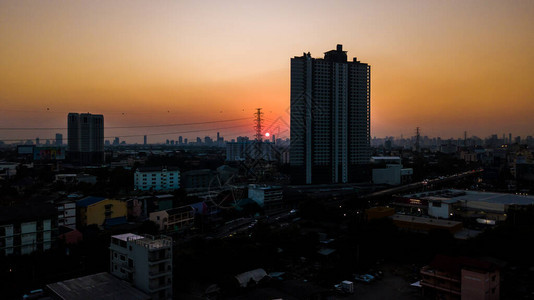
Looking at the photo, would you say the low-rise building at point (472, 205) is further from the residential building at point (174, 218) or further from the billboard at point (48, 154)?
the billboard at point (48, 154)

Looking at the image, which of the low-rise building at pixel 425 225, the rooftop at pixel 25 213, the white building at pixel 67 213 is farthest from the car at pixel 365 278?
the white building at pixel 67 213

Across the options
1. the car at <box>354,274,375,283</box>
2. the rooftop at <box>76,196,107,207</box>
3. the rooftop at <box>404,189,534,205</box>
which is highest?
the rooftop at <box>76,196,107,207</box>

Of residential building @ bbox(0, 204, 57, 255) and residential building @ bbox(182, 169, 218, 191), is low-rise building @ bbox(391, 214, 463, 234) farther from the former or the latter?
residential building @ bbox(182, 169, 218, 191)

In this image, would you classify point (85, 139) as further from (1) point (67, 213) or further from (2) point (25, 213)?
(2) point (25, 213)

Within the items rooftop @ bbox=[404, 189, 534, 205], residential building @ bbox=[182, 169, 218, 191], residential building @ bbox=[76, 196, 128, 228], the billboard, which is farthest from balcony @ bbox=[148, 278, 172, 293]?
the billboard

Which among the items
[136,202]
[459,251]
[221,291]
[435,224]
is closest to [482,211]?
[435,224]

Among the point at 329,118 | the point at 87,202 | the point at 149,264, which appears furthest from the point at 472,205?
the point at 87,202
